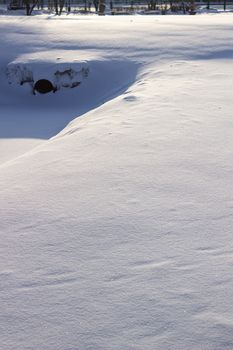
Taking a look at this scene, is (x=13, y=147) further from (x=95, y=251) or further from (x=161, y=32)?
(x=161, y=32)

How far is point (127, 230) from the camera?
2.70 metres

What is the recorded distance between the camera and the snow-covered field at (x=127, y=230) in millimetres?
1957

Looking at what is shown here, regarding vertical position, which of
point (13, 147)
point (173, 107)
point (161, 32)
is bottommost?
point (13, 147)

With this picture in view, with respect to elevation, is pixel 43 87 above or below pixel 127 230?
above

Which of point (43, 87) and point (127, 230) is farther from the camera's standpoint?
point (43, 87)

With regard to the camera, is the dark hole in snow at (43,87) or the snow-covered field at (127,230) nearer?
the snow-covered field at (127,230)

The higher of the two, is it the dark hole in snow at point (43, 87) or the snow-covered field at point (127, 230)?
the dark hole in snow at point (43, 87)

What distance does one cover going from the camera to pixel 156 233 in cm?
265

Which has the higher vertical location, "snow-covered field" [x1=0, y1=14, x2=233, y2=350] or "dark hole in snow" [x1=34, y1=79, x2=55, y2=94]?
"dark hole in snow" [x1=34, y1=79, x2=55, y2=94]

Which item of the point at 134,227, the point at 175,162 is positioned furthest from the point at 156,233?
the point at 175,162

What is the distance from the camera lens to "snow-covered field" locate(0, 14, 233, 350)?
1.96 m

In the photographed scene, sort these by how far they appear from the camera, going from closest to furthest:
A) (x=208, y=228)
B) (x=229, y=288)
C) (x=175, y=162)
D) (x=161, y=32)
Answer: (x=229, y=288), (x=208, y=228), (x=175, y=162), (x=161, y=32)

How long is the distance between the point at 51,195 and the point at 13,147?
10.4 feet

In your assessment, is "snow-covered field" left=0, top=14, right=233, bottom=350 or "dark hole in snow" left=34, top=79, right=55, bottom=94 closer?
"snow-covered field" left=0, top=14, right=233, bottom=350
